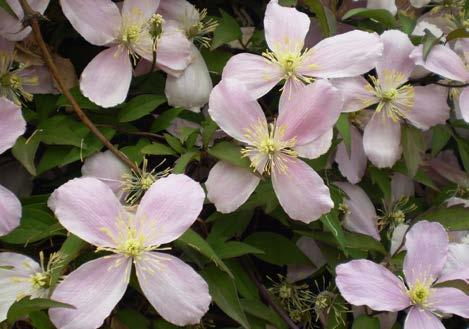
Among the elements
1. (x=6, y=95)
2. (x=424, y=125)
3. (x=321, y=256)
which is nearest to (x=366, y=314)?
(x=321, y=256)

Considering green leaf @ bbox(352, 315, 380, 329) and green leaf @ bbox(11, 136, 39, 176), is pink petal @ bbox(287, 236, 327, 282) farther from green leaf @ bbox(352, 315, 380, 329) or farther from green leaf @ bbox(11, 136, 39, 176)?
green leaf @ bbox(11, 136, 39, 176)

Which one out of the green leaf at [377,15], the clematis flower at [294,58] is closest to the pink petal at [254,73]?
the clematis flower at [294,58]

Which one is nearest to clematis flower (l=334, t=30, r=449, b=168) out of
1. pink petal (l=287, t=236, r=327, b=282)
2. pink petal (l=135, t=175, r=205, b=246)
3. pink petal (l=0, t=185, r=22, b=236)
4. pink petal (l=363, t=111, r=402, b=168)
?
pink petal (l=363, t=111, r=402, b=168)

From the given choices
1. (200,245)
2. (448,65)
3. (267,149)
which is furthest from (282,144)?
(448,65)

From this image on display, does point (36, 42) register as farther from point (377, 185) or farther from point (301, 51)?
point (377, 185)

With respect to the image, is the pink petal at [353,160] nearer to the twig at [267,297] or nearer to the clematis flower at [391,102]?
the clematis flower at [391,102]

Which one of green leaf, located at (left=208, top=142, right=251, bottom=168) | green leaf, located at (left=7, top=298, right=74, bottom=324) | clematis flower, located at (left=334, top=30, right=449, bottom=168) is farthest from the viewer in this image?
clematis flower, located at (left=334, top=30, right=449, bottom=168)
